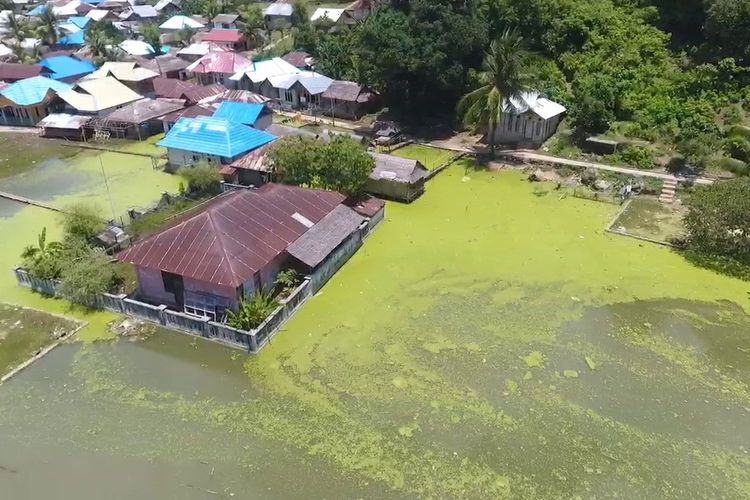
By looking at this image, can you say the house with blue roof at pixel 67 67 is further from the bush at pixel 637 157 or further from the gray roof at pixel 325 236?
the bush at pixel 637 157

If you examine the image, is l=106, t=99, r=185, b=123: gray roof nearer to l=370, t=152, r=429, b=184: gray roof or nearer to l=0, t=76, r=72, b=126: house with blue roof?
l=0, t=76, r=72, b=126: house with blue roof

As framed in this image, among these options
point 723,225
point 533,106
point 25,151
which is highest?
point 533,106

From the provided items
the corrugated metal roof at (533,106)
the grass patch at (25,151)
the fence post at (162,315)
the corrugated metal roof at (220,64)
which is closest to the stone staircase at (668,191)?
the corrugated metal roof at (533,106)

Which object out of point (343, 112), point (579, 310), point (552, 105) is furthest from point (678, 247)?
point (343, 112)

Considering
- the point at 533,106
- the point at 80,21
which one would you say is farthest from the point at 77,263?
the point at 80,21

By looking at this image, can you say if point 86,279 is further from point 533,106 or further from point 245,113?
point 533,106

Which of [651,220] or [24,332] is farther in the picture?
[651,220]
